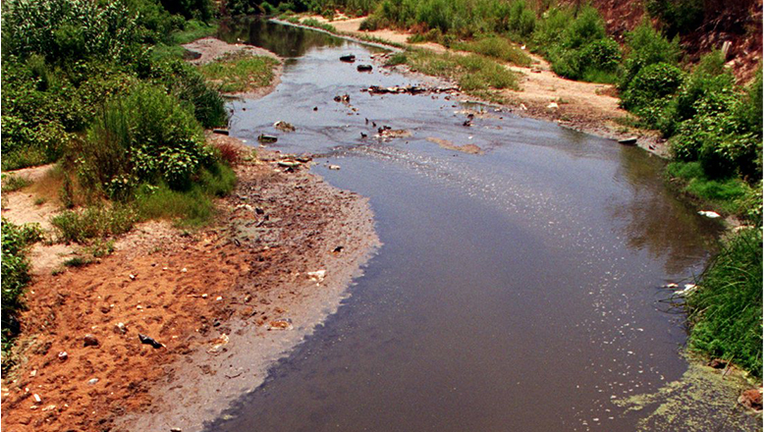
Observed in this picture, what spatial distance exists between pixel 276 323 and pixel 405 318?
1.64 m

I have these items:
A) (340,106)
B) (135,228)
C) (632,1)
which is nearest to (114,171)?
(135,228)

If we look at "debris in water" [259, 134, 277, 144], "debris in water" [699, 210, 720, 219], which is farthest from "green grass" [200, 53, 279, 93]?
"debris in water" [699, 210, 720, 219]

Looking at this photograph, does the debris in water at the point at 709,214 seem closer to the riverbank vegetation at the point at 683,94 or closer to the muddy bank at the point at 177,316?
the riverbank vegetation at the point at 683,94

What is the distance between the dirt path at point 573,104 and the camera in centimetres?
1791

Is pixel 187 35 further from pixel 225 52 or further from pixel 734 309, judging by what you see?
pixel 734 309

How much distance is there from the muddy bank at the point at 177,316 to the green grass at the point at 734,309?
15.1 ft

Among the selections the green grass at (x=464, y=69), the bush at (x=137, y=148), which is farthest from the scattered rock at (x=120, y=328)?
the green grass at (x=464, y=69)

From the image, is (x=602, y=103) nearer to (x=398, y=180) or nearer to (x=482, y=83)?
(x=482, y=83)

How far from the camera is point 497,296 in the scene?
8.99 meters

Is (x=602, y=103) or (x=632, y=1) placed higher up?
(x=632, y=1)

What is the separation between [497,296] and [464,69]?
19900 millimetres

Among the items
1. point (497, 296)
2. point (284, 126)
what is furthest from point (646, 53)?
point (497, 296)

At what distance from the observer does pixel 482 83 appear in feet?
80.7

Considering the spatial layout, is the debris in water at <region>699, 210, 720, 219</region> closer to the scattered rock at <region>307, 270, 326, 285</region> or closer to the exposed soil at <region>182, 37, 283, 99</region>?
the scattered rock at <region>307, 270, 326, 285</region>
